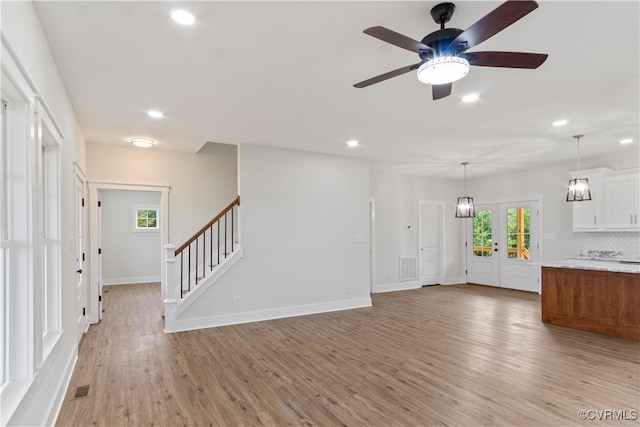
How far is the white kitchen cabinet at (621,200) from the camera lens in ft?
19.1

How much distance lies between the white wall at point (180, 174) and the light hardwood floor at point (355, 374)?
192 centimetres

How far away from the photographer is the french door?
25.7 feet

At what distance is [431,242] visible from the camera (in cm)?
899

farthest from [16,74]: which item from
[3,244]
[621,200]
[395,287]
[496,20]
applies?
[621,200]

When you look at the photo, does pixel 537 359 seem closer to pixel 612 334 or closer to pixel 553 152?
pixel 612 334

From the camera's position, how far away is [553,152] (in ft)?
20.4

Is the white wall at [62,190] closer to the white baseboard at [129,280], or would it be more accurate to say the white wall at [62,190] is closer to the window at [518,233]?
the white baseboard at [129,280]

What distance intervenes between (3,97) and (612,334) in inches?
262

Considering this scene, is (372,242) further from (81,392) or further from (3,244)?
(3,244)

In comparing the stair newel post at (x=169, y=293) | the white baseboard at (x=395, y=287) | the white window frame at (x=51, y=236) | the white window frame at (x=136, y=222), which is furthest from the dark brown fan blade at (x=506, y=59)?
the white window frame at (x=136, y=222)

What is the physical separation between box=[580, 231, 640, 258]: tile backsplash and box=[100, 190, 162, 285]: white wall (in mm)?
10199

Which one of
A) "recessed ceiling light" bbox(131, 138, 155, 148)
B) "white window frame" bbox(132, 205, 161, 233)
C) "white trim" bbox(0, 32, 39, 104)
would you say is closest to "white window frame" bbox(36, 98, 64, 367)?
"white trim" bbox(0, 32, 39, 104)

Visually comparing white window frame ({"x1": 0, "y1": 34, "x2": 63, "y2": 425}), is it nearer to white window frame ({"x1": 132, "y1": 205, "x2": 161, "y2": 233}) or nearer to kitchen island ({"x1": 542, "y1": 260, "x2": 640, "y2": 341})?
kitchen island ({"x1": 542, "y1": 260, "x2": 640, "y2": 341})

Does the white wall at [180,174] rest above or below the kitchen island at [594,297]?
above
